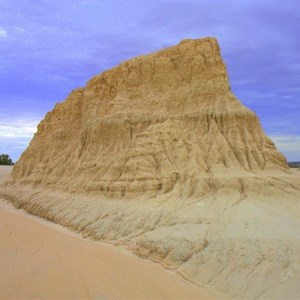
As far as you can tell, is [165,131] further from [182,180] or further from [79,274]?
[79,274]

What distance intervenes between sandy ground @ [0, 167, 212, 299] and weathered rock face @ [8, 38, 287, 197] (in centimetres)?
388

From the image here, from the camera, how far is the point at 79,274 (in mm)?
9570

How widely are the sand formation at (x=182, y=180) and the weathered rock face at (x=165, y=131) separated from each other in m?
0.05

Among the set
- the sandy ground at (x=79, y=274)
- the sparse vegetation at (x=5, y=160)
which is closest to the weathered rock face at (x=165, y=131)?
the sandy ground at (x=79, y=274)

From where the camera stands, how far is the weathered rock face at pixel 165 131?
48.7 ft

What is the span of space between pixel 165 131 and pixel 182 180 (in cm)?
259

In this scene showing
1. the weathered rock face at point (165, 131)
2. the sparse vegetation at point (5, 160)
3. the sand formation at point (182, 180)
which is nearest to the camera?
the sand formation at point (182, 180)

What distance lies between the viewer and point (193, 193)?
13773mm

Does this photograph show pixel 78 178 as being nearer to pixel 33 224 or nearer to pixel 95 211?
pixel 33 224

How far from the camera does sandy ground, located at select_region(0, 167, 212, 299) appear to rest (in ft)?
27.5

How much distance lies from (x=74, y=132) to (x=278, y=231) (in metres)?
16.2

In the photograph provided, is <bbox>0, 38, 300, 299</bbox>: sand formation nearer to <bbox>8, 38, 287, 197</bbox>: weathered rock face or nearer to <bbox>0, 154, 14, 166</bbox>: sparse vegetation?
<bbox>8, 38, 287, 197</bbox>: weathered rock face

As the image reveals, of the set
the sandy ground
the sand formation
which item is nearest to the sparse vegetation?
the sand formation

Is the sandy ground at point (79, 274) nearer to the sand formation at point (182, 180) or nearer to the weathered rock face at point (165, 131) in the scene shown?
the sand formation at point (182, 180)
